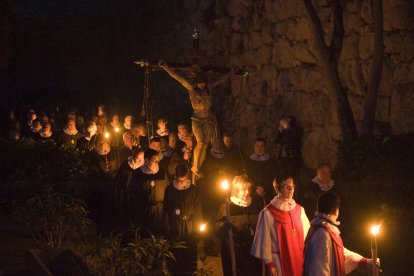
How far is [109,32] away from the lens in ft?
82.3

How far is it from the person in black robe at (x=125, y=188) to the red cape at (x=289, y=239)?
8.73 ft

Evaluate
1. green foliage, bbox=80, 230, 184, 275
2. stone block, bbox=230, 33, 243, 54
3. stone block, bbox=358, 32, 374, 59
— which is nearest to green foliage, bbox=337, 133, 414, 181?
stone block, bbox=358, 32, 374, 59

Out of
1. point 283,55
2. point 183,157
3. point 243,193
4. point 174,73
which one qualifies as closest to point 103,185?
point 183,157

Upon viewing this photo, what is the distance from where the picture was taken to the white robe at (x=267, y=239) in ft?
19.5

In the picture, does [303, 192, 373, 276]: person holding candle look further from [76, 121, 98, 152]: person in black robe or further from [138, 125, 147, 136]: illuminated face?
[138, 125, 147, 136]: illuminated face

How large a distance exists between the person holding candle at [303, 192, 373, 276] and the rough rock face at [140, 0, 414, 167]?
17.1 feet

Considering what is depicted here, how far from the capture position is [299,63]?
1343 cm

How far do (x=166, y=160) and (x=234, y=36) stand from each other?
20.8ft

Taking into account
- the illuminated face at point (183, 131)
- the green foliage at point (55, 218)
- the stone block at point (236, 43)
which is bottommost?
the green foliage at point (55, 218)

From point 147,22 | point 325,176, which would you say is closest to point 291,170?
point 325,176

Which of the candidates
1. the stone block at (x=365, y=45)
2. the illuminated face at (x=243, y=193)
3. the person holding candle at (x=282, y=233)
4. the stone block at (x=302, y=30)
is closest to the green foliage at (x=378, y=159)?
the stone block at (x=365, y=45)

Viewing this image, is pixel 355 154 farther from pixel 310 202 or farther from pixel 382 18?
pixel 382 18

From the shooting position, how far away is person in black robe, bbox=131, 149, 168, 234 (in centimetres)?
775

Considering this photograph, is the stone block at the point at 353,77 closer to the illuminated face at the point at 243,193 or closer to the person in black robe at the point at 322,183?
the person in black robe at the point at 322,183
